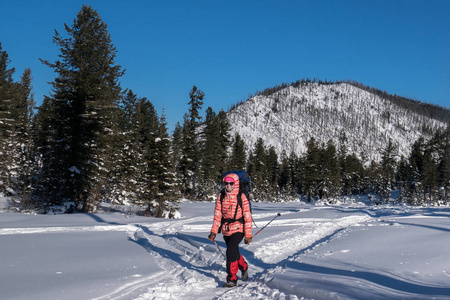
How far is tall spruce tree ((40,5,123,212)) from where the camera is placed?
18.2m

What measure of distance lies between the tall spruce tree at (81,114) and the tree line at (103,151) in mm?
61

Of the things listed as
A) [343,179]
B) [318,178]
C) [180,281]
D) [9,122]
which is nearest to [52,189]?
[9,122]

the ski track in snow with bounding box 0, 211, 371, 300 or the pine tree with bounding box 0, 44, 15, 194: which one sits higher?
the pine tree with bounding box 0, 44, 15, 194

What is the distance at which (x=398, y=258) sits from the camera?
6.14m

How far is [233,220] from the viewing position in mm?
6055

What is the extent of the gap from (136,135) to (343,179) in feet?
191

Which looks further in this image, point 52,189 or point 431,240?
point 52,189

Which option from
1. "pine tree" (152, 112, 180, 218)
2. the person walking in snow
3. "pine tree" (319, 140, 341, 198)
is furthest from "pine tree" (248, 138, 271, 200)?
the person walking in snow

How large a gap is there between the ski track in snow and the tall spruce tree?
6842 mm

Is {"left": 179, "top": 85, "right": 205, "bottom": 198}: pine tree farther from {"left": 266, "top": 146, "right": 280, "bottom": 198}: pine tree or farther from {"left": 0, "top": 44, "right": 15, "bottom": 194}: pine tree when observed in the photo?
{"left": 266, "top": 146, "right": 280, "bottom": 198}: pine tree

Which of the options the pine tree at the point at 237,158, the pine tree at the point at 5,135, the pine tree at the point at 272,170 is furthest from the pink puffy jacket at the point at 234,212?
the pine tree at the point at 272,170

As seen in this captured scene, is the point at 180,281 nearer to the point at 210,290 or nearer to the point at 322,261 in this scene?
the point at 210,290

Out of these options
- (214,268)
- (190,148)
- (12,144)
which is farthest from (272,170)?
(214,268)

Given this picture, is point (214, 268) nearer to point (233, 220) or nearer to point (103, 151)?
point (233, 220)
